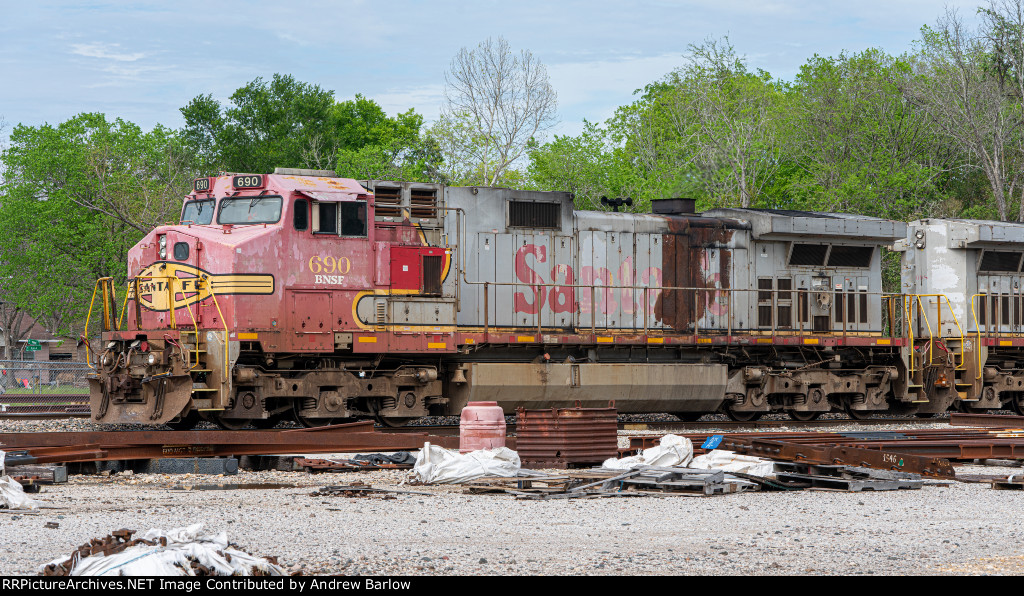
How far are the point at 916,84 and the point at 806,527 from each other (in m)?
29.7

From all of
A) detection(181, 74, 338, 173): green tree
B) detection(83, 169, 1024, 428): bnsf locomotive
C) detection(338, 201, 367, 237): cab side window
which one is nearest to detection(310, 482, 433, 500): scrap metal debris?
detection(83, 169, 1024, 428): bnsf locomotive

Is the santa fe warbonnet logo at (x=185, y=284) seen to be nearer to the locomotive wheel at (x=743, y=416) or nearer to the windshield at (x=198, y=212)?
the windshield at (x=198, y=212)

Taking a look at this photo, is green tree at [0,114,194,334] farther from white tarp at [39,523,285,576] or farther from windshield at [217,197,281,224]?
white tarp at [39,523,285,576]

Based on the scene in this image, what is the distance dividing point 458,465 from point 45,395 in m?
16.2

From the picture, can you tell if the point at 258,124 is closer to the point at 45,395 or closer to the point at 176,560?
the point at 45,395

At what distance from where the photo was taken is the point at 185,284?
46.4 ft

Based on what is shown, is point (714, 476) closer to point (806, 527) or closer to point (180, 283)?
point (806, 527)

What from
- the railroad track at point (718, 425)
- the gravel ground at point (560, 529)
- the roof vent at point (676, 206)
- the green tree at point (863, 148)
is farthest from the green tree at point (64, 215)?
the gravel ground at point (560, 529)

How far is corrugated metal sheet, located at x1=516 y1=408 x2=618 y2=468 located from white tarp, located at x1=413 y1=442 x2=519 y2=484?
998 millimetres

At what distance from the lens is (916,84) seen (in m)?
33.7

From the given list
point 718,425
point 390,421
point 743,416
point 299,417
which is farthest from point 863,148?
point 299,417

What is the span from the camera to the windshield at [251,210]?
46.3ft

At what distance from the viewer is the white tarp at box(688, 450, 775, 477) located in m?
10.2
